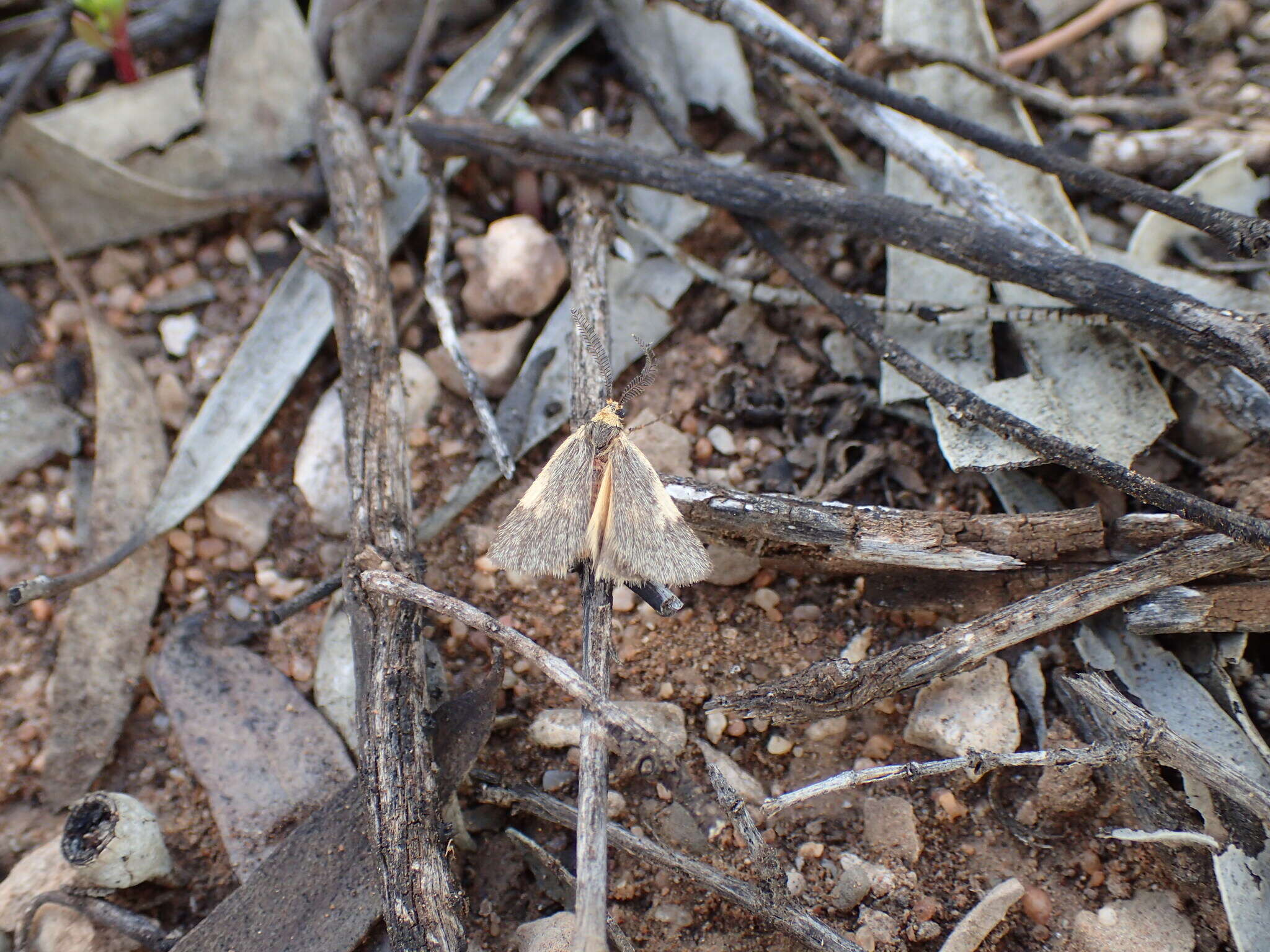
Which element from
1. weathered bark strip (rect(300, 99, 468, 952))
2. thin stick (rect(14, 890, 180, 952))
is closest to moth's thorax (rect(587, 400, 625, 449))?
weathered bark strip (rect(300, 99, 468, 952))

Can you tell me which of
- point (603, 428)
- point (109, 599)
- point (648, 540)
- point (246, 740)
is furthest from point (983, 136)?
point (109, 599)

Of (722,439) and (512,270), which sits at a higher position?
(512,270)

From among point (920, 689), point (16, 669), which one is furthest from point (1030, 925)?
point (16, 669)

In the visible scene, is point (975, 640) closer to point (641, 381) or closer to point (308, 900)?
point (641, 381)

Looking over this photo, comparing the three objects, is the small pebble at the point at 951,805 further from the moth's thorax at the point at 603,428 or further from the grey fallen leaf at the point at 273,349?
the grey fallen leaf at the point at 273,349

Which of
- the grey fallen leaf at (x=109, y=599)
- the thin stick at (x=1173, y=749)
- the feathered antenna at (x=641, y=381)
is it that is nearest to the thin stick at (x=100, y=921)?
the grey fallen leaf at (x=109, y=599)
